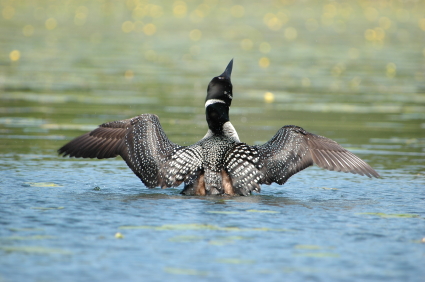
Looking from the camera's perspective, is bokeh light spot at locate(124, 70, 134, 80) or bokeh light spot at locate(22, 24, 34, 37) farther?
bokeh light spot at locate(22, 24, 34, 37)

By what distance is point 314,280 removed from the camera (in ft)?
12.5

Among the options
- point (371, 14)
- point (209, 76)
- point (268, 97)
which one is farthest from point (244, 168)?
point (371, 14)

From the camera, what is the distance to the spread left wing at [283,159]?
625 cm

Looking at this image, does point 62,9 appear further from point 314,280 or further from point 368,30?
point 314,280

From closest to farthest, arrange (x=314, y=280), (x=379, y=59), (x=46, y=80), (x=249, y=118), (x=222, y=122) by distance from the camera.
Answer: (x=314, y=280)
(x=222, y=122)
(x=249, y=118)
(x=46, y=80)
(x=379, y=59)

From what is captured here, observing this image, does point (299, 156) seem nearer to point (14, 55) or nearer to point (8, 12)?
point (14, 55)

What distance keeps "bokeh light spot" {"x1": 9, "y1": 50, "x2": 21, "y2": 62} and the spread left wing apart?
34.6 ft

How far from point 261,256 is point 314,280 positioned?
0.48m

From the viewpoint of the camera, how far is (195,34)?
22250mm

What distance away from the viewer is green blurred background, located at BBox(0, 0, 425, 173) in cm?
988

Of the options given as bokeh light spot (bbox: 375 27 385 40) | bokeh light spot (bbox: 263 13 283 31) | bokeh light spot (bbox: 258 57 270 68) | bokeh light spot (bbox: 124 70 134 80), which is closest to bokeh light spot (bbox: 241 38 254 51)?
bokeh light spot (bbox: 258 57 270 68)

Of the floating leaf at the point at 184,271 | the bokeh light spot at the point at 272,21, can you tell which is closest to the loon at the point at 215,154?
the floating leaf at the point at 184,271

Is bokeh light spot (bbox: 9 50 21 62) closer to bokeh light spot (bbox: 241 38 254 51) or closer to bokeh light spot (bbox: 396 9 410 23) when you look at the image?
bokeh light spot (bbox: 241 38 254 51)

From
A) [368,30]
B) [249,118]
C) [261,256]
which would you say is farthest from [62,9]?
[261,256]
